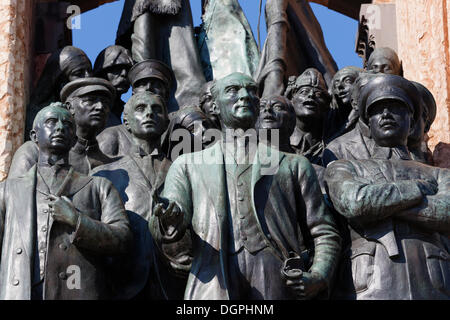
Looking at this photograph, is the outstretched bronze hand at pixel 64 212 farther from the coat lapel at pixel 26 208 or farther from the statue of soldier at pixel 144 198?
the statue of soldier at pixel 144 198

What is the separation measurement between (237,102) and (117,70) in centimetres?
307

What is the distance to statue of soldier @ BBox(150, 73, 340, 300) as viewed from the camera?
10961 millimetres

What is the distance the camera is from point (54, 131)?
39.1ft

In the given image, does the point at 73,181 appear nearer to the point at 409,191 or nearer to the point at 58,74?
the point at 409,191

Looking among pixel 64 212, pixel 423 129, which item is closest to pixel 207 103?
pixel 423 129

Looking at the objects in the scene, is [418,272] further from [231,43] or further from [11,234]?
[231,43]

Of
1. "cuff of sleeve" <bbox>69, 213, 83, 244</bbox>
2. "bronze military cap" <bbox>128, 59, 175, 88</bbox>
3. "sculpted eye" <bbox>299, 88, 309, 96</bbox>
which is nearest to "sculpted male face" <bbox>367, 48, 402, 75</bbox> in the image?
"sculpted eye" <bbox>299, 88, 309, 96</bbox>

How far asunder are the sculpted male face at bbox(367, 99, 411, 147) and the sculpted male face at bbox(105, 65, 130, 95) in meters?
3.01

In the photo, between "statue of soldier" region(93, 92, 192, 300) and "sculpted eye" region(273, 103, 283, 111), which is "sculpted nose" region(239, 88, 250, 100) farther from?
"sculpted eye" region(273, 103, 283, 111)

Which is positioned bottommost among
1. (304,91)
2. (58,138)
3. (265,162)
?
(265,162)

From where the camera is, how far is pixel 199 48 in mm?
15211

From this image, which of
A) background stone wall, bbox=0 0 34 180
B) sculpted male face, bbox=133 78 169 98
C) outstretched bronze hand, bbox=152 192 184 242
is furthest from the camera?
sculpted male face, bbox=133 78 169 98

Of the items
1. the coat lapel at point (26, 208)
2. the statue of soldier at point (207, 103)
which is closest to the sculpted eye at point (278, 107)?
the statue of soldier at point (207, 103)

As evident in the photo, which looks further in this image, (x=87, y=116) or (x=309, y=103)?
(x=309, y=103)
